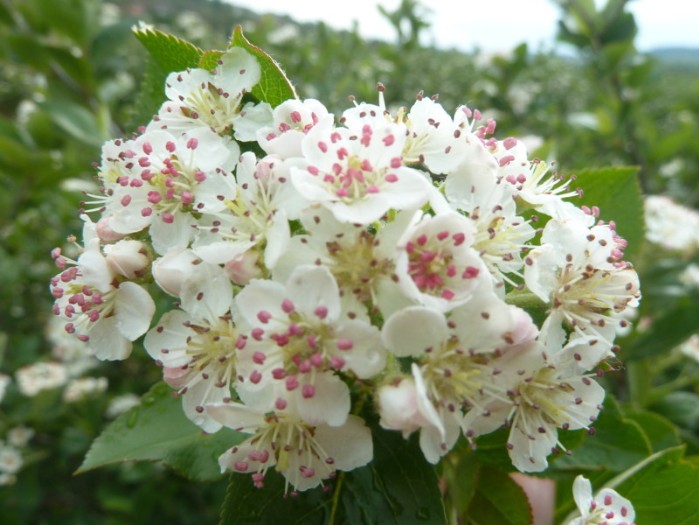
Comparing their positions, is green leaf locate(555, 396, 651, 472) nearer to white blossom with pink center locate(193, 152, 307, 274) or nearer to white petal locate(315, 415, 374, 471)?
white petal locate(315, 415, 374, 471)

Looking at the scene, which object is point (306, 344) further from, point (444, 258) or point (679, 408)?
point (679, 408)

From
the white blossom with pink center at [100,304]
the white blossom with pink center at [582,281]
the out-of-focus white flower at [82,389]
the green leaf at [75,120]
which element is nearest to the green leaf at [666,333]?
the white blossom with pink center at [582,281]

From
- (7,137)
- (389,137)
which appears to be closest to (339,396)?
(389,137)

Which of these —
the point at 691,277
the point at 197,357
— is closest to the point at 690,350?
the point at 691,277

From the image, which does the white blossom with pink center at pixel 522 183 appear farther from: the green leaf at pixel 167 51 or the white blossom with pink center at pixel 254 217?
the green leaf at pixel 167 51

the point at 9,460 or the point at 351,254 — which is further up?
the point at 351,254

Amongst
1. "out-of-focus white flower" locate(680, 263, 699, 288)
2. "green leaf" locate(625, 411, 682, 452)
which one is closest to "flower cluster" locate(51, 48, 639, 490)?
"green leaf" locate(625, 411, 682, 452)
